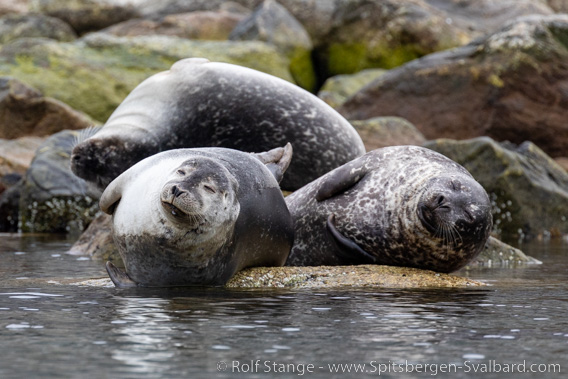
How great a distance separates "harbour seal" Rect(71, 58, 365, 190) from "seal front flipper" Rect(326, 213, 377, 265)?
1812mm

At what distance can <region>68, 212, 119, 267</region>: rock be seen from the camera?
9102mm

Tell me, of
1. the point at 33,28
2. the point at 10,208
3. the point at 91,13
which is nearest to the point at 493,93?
the point at 10,208

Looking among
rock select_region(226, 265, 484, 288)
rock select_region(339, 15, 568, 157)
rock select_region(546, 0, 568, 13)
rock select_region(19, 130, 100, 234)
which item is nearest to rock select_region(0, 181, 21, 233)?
rock select_region(19, 130, 100, 234)

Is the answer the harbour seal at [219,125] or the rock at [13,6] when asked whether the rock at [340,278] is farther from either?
the rock at [13,6]

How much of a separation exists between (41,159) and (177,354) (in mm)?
10494

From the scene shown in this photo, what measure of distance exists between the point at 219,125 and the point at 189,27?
16.7 m

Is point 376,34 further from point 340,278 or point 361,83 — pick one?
point 340,278

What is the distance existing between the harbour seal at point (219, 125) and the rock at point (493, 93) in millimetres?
8610

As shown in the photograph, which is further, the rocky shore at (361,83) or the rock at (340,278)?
the rocky shore at (361,83)

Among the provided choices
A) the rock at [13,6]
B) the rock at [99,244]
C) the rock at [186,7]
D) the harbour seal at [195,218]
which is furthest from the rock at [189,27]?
the harbour seal at [195,218]

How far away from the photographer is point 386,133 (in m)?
15.5

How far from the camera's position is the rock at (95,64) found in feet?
63.3

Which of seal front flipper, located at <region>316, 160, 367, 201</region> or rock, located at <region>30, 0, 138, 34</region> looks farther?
rock, located at <region>30, 0, 138, 34</region>

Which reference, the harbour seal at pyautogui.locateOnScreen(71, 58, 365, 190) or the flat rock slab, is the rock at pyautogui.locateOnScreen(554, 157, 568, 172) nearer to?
the harbour seal at pyautogui.locateOnScreen(71, 58, 365, 190)
